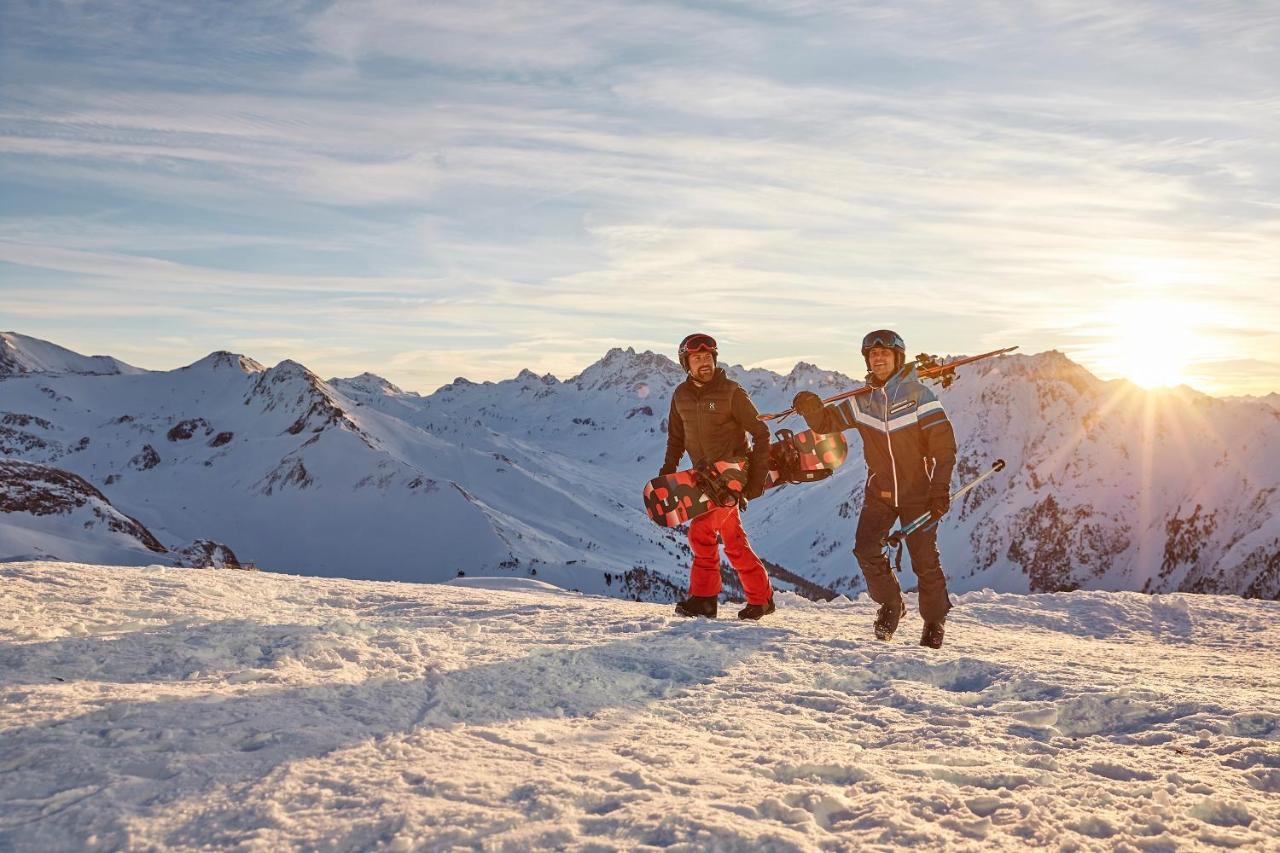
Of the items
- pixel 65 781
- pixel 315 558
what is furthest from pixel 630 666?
pixel 315 558

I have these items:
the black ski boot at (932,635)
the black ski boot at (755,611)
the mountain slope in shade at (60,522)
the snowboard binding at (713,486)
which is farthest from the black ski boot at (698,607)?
the mountain slope in shade at (60,522)

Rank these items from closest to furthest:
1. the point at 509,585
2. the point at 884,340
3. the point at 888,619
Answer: the point at 888,619 < the point at 884,340 < the point at 509,585

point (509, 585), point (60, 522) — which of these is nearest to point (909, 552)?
Answer: point (509, 585)

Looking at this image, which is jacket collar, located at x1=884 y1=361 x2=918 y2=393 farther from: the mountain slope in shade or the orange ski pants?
the mountain slope in shade

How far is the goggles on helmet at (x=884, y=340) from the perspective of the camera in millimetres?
8375

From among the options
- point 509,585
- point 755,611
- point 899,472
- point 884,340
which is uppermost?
point 884,340

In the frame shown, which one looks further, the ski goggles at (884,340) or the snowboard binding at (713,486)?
the snowboard binding at (713,486)

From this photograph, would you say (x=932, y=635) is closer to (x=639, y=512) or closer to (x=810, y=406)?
(x=810, y=406)

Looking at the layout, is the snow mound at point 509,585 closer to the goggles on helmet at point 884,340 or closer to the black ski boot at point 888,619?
the black ski boot at point 888,619

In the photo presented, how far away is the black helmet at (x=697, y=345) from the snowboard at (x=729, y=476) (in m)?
1.20

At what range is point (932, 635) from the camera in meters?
7.70

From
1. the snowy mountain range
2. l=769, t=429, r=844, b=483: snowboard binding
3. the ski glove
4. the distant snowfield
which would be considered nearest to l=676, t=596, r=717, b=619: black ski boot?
the distant snowfield

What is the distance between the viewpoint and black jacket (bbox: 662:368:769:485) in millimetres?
9047

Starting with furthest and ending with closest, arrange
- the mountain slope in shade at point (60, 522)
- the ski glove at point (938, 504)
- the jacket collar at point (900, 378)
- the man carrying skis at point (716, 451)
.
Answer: the mountain slope in shade at point (60, 522)
the man carrying skis at point (716, 451)
the jacket collar at point (900, 378)
the ski glove at point (938, 504)
